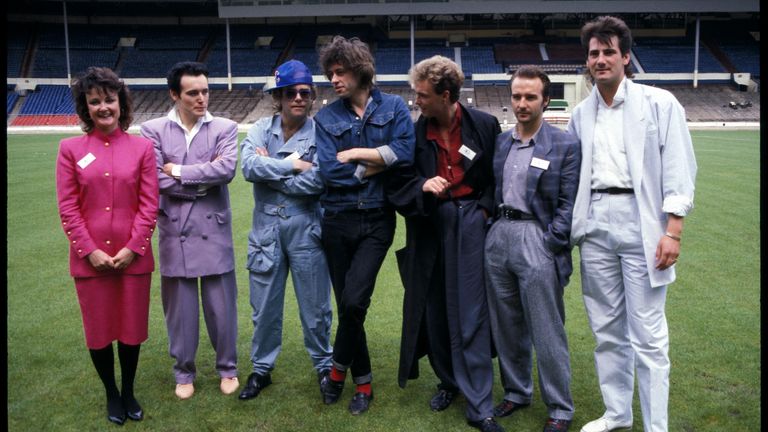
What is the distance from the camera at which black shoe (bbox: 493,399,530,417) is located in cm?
398

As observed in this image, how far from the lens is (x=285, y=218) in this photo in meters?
4.20

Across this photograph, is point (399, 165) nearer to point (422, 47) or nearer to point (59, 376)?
point (59, 376)

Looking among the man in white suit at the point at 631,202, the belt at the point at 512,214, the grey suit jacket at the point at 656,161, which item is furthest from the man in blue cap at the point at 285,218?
the grey suit jacket at the point at 656,161

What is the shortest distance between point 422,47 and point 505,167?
4421cm

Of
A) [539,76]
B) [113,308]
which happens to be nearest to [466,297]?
[539,76]

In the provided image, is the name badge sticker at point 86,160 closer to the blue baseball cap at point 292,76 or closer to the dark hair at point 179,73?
the dark hair at point 179,73

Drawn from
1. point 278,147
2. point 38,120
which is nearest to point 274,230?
point 278,147

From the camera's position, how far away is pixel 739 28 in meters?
47.2

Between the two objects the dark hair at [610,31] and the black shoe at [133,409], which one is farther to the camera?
the black shoe at [133,409]

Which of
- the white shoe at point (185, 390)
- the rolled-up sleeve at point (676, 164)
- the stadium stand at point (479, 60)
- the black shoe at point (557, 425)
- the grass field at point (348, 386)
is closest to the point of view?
the rolled-up sleeve at point (676, 164)

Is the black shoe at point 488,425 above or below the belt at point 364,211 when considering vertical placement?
below

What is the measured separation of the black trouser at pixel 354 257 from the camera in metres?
3.95

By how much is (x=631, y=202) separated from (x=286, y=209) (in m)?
1.91

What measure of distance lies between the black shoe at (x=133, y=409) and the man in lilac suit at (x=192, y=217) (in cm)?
29
